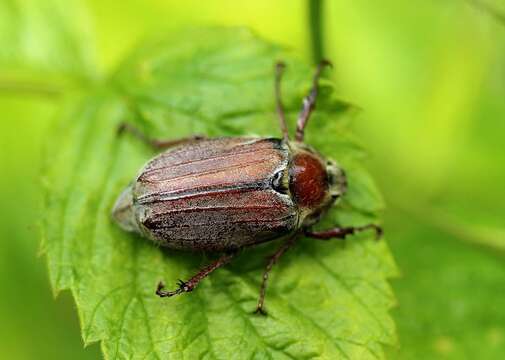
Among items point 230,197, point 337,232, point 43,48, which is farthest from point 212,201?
point 43,48

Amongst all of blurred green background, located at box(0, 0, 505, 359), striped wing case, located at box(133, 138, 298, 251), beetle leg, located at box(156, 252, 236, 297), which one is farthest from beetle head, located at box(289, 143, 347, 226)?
blurred green background, located at box(0, 0, 505, 359)

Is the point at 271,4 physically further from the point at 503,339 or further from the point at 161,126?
the point at 503,339

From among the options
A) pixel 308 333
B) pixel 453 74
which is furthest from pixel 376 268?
pixel 453 74

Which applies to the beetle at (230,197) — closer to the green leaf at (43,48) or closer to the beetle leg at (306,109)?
the beetle leg at (306,109)

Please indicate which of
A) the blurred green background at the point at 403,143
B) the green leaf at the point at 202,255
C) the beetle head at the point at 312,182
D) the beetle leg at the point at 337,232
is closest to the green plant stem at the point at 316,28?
the blurred green background at the point at 403,143

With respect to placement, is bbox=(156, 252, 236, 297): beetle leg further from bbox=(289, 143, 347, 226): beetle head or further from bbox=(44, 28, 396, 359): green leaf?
bbox=(289, 143, 347, 226): beetle head

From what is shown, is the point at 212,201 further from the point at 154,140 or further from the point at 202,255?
the point at 154,140
